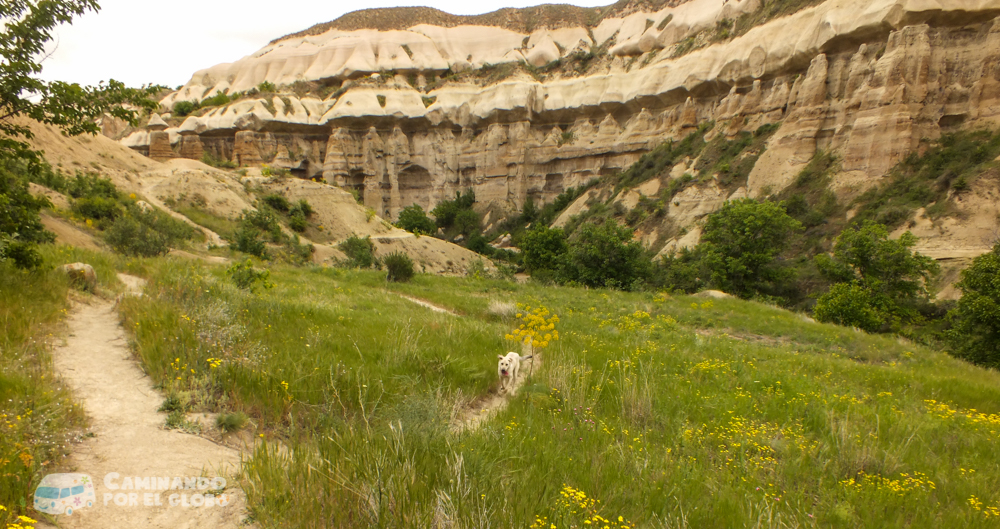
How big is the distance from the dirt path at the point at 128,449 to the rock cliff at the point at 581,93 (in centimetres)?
3417

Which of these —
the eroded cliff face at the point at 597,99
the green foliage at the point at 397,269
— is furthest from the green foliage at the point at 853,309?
the green foliage at the point at 397,269

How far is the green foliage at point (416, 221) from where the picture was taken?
50.8m

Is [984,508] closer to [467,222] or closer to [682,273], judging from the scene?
[682,273]

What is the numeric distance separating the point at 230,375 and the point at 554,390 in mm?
3229

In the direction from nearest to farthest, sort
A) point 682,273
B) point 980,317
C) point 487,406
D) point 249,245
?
point 487,406
point 980,317
point 249,245
point 682,273

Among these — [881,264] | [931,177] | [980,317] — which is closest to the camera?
[980,317]

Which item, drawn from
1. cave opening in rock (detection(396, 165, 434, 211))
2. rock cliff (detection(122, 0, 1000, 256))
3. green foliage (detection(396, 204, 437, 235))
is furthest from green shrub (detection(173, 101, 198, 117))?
green foliage (detection(396, 204, 437, 235))

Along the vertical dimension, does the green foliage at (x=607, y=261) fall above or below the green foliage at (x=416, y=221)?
below

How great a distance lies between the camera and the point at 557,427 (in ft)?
14.0

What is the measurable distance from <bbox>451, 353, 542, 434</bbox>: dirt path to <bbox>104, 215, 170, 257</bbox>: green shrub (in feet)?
45.4

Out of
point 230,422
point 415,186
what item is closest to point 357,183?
point 415,186

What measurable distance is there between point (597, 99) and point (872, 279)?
34.7 meters

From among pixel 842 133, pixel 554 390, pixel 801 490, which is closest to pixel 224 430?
pixel 554 390

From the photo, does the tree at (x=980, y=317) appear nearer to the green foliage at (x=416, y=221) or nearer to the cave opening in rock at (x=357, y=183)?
the green foliage at (x=416, y=221)
